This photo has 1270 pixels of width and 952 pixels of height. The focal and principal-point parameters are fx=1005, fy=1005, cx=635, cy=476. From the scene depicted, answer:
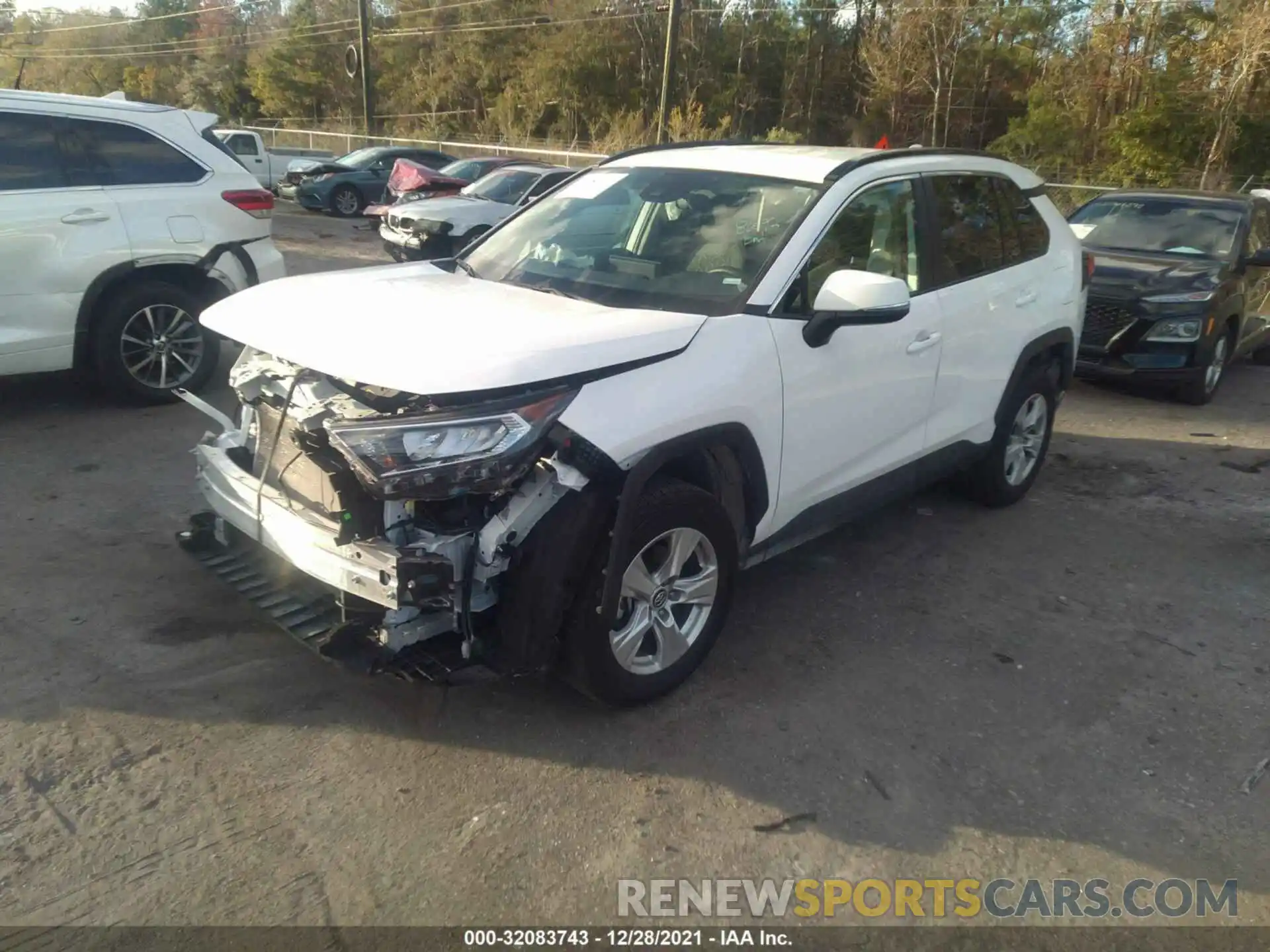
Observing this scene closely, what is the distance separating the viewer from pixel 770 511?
Answer: 3.83 metres

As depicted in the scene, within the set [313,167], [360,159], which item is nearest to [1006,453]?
[360,159]

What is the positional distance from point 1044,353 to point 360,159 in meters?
18.5

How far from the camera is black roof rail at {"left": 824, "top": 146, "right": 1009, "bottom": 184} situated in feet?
13.5

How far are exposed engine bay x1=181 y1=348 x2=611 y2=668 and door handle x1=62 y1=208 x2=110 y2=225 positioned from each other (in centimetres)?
365

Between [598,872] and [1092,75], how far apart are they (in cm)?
2862

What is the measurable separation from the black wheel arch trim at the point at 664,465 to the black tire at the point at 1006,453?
2.13 m

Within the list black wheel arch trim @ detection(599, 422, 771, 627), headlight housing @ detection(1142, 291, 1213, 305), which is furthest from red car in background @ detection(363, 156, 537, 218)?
black wheel arch trim @ detection(599, 422, 771, 627)

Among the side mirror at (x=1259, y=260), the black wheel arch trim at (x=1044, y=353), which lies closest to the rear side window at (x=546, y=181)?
the side mirror at (x=1259, y=260)

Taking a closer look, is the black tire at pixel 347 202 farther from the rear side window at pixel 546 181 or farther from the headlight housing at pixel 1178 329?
the headlight housing at pixel 1178 329

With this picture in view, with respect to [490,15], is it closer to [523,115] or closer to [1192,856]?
[523,115]

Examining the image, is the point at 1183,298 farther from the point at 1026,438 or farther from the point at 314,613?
the point at 314,613

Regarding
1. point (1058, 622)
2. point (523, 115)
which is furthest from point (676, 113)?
point (1058, 622)

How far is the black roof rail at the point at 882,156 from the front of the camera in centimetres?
412

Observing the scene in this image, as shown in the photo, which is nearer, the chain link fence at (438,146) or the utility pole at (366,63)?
the chain link fence at (438,146)
